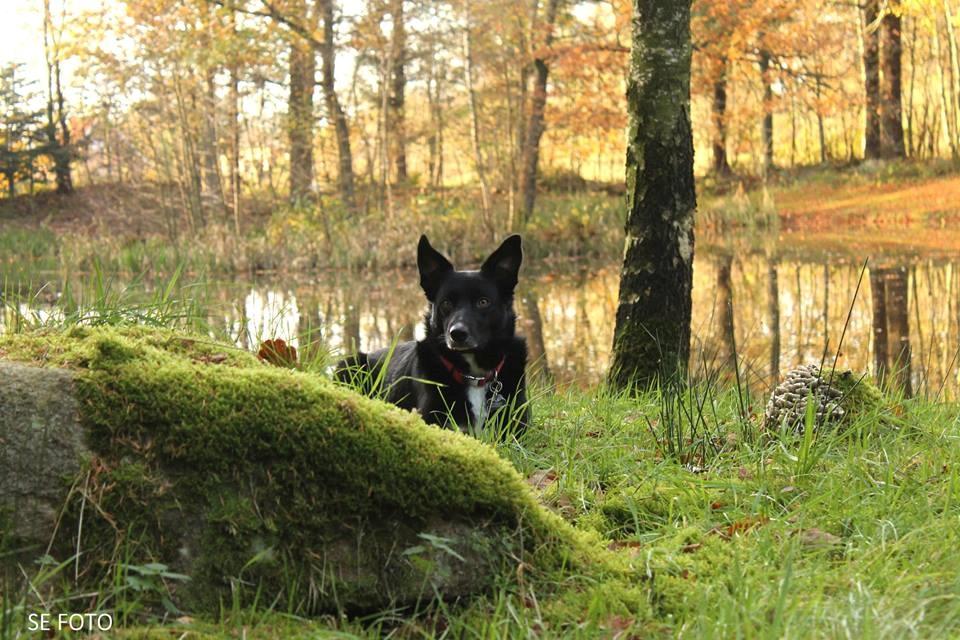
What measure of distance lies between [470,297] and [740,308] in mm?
7511

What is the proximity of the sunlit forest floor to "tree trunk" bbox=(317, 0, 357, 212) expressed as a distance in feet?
6.91

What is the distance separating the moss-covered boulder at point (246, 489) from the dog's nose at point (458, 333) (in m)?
1.90

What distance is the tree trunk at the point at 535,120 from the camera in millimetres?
22000

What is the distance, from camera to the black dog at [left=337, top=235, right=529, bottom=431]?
4645mm

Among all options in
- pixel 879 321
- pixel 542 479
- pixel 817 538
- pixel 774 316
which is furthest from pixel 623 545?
pixel 774 316

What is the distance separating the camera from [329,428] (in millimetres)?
2547

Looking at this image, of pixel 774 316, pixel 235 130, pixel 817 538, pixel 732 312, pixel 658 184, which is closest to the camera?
pixel 817 538

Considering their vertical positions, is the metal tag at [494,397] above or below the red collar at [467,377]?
below

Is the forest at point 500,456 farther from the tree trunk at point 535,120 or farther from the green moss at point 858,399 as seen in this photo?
the tree trunk at point 535,120

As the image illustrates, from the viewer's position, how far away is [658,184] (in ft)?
19.7

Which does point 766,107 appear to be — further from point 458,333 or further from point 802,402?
point 802,402

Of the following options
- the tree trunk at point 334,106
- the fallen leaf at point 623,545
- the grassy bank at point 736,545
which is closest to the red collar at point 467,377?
the grassy bank at point 736,545

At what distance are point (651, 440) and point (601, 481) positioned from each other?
699 mm

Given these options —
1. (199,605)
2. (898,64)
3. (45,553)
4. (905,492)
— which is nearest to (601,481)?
(905,492)
